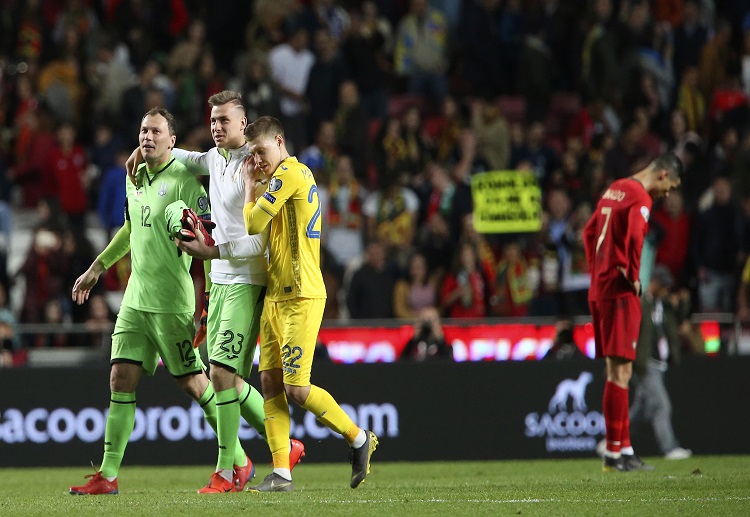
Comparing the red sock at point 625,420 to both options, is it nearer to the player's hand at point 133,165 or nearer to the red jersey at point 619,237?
the red jersey at point 619,237

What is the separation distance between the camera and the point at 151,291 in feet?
30.0

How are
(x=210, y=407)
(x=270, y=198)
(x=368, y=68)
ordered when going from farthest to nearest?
(x=368, y=68)
(x=210, y=407)
(x=270, y=198)

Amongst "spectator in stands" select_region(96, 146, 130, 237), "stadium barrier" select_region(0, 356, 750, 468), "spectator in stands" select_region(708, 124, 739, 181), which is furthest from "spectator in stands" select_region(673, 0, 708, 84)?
"spectator in stands" select_region(96, 146, 130, 237)

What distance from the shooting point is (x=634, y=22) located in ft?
64.1

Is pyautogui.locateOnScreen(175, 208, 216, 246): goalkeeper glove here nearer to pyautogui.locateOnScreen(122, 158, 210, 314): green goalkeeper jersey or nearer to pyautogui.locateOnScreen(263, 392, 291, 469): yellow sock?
pyautogui.locateOnScreen(122, 158, 210, 314): green goalkeeper jersey

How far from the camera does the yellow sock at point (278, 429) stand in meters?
8.84

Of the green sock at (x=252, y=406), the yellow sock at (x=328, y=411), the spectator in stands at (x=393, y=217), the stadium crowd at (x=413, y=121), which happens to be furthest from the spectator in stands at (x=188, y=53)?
the yellow sock at (x=328, y=411)

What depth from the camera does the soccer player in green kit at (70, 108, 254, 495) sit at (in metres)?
9.10

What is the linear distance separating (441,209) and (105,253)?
8392mm

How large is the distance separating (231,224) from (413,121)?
9243 millimetres

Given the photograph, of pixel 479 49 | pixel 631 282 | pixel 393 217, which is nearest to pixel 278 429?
pixel 631 282

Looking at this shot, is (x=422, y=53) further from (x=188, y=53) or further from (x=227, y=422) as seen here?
(x=227, y=422)

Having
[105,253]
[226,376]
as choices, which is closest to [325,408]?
[226,376]

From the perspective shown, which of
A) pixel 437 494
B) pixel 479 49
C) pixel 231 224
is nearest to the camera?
pixel 437 494
